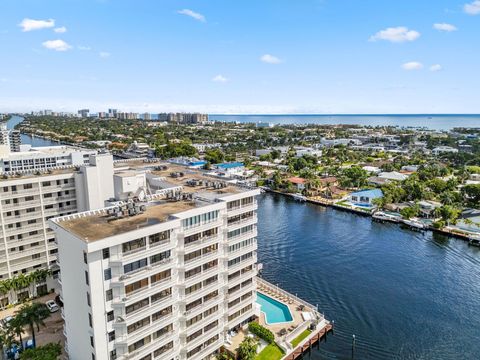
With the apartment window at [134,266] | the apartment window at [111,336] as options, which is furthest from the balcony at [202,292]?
the apartment window at [111,336]

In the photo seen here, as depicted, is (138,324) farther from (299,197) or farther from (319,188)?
(319,188)

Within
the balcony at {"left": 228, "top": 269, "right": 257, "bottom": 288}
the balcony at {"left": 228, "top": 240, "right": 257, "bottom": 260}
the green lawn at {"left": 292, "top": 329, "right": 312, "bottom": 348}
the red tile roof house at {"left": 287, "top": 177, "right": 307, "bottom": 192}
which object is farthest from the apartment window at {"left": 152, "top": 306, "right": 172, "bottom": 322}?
the red tile roof house at {"left": 287, "top": 177, "right": 307, "bottom": 192}

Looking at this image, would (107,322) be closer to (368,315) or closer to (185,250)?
(185,250)

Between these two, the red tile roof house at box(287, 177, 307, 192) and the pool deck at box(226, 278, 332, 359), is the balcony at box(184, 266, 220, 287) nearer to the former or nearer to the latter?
the pool deck at box(226, 278, 332, 359)

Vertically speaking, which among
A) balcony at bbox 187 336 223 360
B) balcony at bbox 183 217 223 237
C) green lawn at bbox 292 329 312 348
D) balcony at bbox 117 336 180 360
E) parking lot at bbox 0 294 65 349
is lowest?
green lawn at bbox 292 329 312 348

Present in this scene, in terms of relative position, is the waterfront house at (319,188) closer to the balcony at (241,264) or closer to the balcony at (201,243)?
the balcony at (241,264)

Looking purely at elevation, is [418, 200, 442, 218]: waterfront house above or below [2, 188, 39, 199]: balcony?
below
